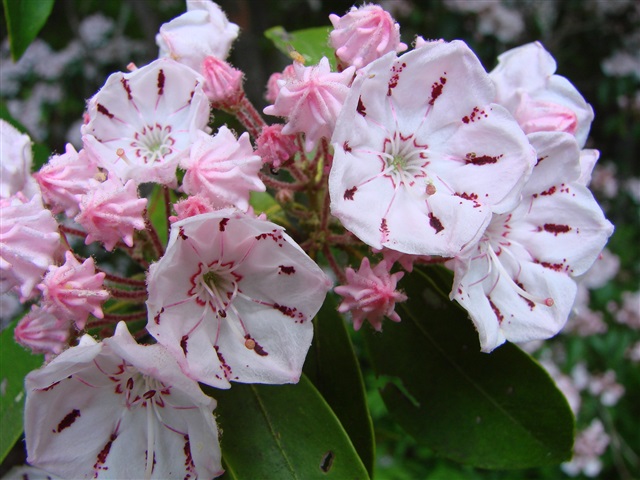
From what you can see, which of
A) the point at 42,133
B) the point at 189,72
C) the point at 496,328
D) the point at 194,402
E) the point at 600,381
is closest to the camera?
the point at 194,402

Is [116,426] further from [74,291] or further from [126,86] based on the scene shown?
[126,86]

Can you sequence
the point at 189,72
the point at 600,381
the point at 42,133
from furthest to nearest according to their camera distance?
the point at 42,133
the point at 600,381
the point at 189,72

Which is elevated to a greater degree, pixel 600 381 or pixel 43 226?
pixel 43 226

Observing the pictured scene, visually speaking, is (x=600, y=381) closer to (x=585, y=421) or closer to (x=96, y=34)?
(x=585, y=421)

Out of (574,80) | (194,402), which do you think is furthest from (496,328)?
(574,80)

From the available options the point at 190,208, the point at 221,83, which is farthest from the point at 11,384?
the point at 221,83

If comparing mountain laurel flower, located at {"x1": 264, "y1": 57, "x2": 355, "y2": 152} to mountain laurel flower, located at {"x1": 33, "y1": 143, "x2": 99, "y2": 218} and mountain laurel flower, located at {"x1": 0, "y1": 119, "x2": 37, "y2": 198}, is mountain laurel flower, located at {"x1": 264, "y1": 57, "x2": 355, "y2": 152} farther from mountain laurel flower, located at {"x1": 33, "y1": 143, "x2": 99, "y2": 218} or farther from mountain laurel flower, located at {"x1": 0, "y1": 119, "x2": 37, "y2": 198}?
mountain laurel flower, located at {"x1": 0, "y1": 119, "x2": 37, "y2": 198}

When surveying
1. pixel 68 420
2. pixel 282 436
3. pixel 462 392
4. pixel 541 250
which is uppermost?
pixel 541 250
